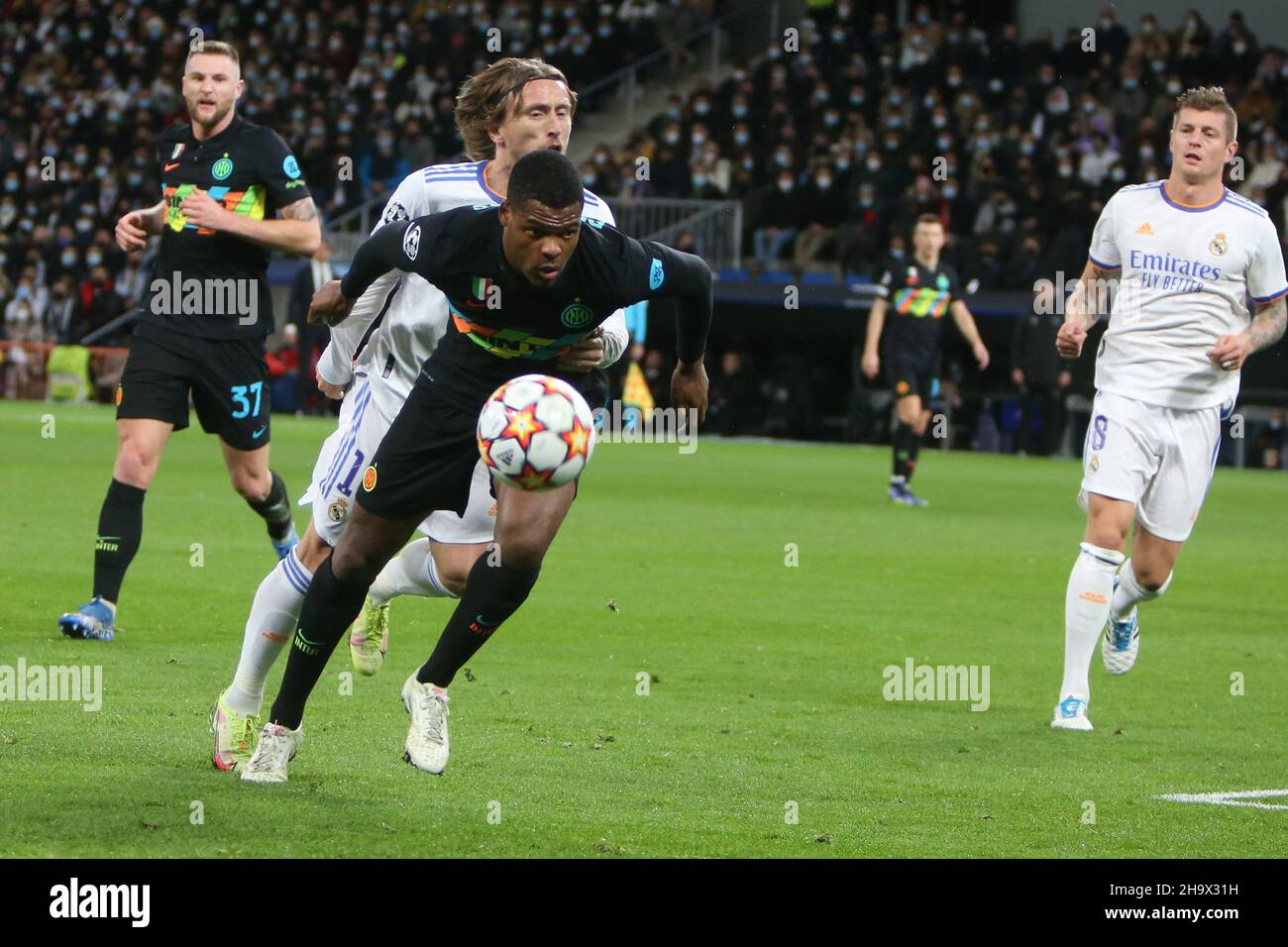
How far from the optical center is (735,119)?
3359cm

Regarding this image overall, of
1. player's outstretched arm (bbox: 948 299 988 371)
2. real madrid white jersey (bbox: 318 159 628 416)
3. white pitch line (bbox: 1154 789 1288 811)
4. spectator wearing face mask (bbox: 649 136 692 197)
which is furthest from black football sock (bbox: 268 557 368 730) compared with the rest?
spectator wearing face mask (bbox: 649 136 692 197)

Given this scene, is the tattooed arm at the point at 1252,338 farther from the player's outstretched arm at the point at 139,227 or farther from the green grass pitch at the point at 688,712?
the player's outstretched arm at the point at 139,227

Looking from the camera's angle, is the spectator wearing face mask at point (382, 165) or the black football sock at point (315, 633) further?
the spectator wearing face mask at point (382, 165)

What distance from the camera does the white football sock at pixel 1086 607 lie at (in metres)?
7.96

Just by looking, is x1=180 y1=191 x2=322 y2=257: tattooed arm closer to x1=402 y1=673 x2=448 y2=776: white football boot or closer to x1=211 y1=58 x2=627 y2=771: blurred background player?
x1=211 y1=58 x2=627 y2=771: blurred background player

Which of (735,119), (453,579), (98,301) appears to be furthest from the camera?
(98,301)

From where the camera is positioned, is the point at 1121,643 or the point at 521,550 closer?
the point at 521,550

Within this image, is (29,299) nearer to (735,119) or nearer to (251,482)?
(735,119)

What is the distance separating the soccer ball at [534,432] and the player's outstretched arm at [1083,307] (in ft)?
10.4

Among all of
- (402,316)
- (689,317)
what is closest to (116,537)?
(402,316)

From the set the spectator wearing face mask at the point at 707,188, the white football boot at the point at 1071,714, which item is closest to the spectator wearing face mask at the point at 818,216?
the spectator wearing face mask at the point at 707,188

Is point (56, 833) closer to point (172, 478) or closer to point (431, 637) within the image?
point (431, 637)

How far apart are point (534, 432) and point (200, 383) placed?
13.6 feet
